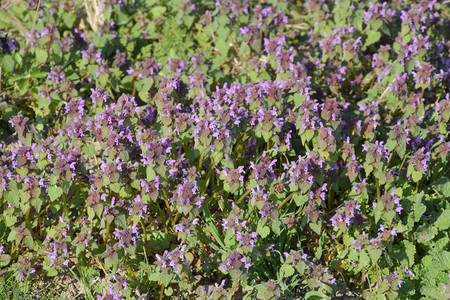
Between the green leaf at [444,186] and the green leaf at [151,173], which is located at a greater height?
the green leaf at [151,173]

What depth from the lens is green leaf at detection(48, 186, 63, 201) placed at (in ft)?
15.8

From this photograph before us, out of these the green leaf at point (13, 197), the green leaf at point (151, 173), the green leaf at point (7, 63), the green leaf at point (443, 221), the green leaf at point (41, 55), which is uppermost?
the green leaf at point (7, 63)

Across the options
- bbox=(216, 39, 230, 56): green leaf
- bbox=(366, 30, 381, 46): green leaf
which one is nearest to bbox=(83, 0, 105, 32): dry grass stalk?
bbox=(216, 39, 230, 56): green leaf

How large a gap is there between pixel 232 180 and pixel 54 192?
54.3 inches

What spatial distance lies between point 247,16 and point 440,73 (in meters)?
2.19

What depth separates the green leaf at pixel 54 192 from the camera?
190 inches

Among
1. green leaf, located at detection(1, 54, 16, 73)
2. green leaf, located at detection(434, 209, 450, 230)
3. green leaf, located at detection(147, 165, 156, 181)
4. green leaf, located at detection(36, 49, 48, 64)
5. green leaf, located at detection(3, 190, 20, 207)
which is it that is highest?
green leaf, located at detection(1, 54, 16, 73)

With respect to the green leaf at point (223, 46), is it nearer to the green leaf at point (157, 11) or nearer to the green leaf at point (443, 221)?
the green leaf at point (157, 11)

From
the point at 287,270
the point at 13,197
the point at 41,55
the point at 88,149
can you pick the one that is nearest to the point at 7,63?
the point at 41,55

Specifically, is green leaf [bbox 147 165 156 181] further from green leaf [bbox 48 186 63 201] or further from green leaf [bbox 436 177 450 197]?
green leaf [bbox 436 177 450 197]

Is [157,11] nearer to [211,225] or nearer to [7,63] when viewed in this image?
[7,63]

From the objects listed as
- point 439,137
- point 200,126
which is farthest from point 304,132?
point 439,137

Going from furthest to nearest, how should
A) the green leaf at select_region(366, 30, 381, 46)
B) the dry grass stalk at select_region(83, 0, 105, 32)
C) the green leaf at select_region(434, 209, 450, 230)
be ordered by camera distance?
the dry grass stalk at select_region(83, 0, 105, 32)
the green leaf at select_region(366, 30, 381, 46)
the green leaf at select_region(434, 209, 450, 230)

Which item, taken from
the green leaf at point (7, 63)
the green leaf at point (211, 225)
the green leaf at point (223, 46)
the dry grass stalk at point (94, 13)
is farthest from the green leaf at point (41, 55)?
the green leaf at point (211, 225)
